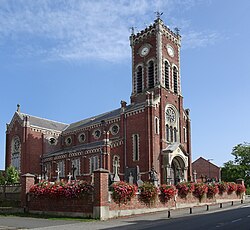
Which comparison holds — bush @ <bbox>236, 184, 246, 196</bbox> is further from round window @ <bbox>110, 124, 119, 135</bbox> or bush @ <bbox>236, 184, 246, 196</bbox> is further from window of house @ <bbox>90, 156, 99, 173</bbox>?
window of house @ <bbox>90, 156, 99, 173</bbox>

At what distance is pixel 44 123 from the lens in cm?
5712

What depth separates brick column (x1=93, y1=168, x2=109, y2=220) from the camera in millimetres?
21222

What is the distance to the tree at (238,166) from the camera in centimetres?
7131

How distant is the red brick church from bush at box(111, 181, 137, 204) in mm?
13125

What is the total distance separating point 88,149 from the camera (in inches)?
1789

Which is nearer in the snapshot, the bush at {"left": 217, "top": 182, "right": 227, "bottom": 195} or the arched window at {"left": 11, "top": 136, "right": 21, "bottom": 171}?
the bush at {"left": 217, "top": 182, "right": 227, "bottom": 195}


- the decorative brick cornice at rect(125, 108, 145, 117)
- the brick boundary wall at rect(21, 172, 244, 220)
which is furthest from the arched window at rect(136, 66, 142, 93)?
the brick boundary wall at rect(21, 172, 244, 220)

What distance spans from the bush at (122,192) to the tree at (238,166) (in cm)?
5283

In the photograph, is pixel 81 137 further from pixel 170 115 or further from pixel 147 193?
pixel 147 193

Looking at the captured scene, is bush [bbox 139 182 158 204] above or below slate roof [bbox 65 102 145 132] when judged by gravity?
below

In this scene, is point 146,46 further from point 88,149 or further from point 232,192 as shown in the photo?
point 232,192

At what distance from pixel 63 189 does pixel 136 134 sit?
64.1 feet

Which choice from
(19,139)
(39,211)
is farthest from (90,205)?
(19,139)

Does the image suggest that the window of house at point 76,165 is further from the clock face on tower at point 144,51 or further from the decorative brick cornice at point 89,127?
the clock face on tower at point 144,51
